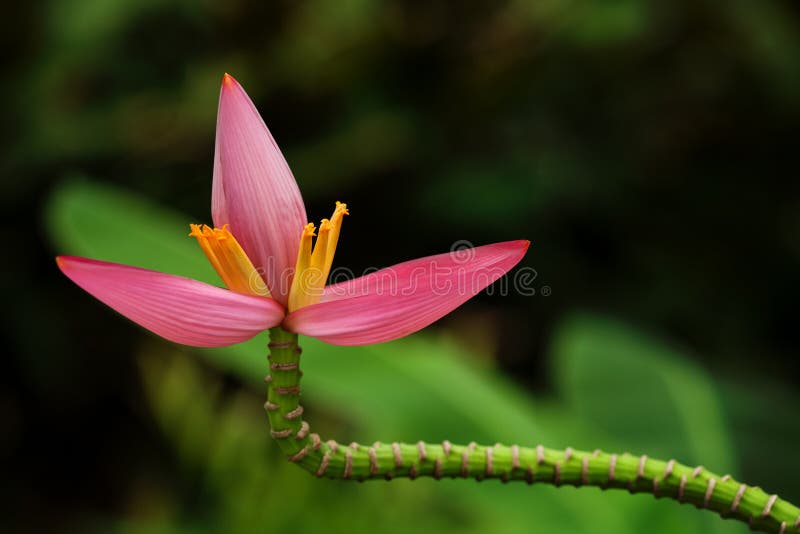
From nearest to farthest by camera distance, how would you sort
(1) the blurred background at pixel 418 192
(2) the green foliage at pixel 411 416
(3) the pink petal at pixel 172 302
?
(3) the pink petal at pixel 172 302 → (2) the green foliage at pixel 411 416 → (1) the blurred background at pixel 418 192

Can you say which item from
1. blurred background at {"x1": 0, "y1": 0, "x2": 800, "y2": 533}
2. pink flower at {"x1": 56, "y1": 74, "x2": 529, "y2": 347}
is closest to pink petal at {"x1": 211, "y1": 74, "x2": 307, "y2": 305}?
pink flower at {"x1": 56, "y1": 74, "x2": 529, "y2": 347}

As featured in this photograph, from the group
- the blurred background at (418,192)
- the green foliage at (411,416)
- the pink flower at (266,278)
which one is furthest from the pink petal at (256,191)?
the blurred background at (418,192)

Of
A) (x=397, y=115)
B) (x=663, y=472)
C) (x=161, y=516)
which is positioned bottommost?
(x=161, y=516)

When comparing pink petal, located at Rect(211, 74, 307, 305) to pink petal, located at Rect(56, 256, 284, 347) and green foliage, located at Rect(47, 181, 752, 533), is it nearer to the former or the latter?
pink petal, located at Rect(56, 256, 284, 347)

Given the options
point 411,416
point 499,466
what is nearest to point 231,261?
point 499,466

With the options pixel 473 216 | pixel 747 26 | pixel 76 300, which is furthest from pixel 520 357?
pixel 76 300

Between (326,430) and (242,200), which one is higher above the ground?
(242,200)

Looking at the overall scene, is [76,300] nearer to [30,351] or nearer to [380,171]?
[30,351]

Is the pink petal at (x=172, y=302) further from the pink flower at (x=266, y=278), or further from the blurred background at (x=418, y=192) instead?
the blurred background at (x=418, y=192)
